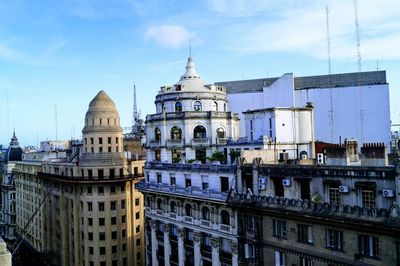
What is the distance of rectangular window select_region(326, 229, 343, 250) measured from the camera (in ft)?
123

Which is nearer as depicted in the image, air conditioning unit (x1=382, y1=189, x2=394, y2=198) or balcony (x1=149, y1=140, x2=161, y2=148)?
air conditioning unit (x1=382, y1=189, x2=394, y2=198)

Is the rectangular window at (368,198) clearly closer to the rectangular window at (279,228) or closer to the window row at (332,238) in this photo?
the window row at (332,238)

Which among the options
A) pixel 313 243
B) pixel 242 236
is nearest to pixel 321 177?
pixel 313 243

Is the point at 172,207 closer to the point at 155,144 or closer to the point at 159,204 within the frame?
the point at 159,204

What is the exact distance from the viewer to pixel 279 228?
43.6 m

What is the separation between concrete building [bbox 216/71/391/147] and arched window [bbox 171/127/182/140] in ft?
66.2

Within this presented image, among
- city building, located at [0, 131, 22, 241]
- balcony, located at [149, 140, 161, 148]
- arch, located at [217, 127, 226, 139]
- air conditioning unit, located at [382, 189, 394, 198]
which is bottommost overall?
city building, located at [0, 131, 22, 241]

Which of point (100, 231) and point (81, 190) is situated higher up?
point (81, 190)

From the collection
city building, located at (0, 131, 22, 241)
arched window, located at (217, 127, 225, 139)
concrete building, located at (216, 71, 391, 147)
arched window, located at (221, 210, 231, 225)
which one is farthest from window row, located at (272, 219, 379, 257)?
city building, located at (0, 131, 22, 241)

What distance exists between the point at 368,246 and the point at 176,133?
3806 centimetres

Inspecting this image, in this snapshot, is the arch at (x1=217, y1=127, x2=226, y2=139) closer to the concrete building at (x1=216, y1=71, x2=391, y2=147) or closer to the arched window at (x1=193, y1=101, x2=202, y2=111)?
the arched window at (x1=193, y1=101, x2=202, y2=111)

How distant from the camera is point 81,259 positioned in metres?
87.0

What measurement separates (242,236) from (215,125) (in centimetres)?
2400

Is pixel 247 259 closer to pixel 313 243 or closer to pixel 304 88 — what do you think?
pixel 313 243
